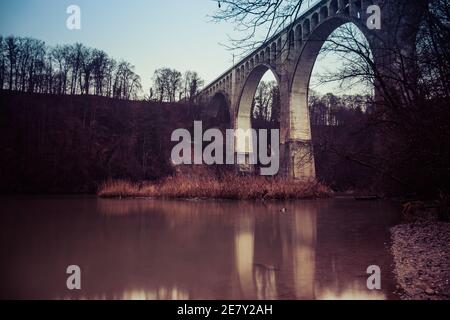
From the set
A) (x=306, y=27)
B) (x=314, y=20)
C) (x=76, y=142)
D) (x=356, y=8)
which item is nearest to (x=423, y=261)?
(x=356, y=8)

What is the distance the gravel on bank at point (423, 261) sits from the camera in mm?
2680

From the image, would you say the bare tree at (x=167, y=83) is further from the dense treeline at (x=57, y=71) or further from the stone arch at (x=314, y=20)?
the stone arch at (x=314, y=20)

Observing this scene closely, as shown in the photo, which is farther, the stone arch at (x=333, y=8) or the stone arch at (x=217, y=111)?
the stone arch at (x=217, y=111)

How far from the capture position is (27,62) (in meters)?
35.1

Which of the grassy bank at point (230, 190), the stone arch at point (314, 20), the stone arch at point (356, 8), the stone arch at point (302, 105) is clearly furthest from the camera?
the stone arch at point (302, 105)

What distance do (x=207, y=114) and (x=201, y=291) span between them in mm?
39157

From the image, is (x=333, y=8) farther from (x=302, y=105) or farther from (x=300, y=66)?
(x=302, y=105)

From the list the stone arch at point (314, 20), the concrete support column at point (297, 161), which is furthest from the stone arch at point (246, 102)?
the concrete support column at point (297, 161)

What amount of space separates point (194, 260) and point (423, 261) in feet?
8.56

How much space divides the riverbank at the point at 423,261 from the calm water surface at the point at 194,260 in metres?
0.15

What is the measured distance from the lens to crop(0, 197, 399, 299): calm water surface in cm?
276

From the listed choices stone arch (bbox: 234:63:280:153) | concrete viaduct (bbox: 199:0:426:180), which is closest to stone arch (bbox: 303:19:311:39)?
concrete viaduct (bbox: 199:0:426:180)
